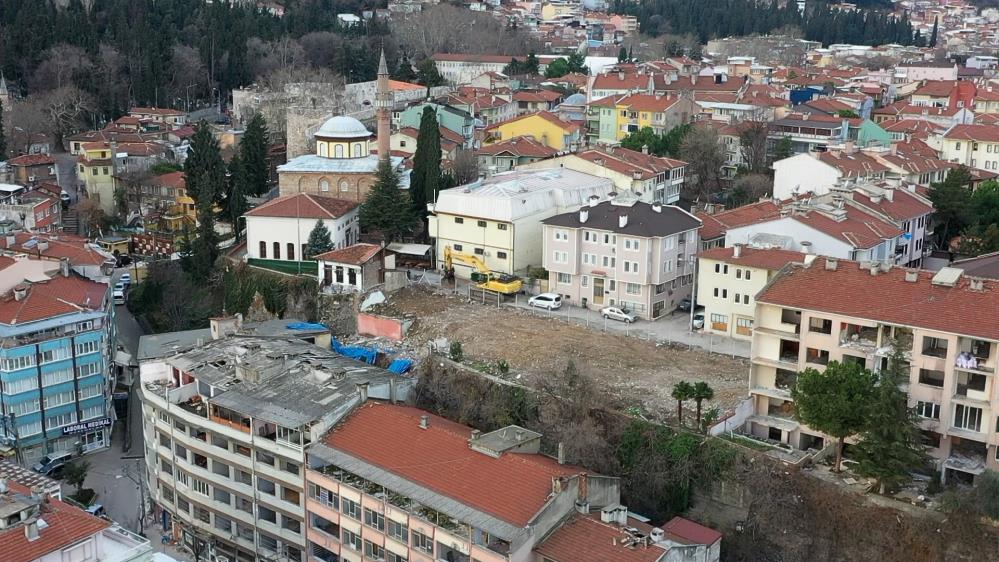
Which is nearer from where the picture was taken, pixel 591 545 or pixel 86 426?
pixel 591 545

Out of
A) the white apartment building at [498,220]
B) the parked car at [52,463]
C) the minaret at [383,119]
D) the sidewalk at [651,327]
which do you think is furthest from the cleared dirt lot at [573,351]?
the parked car at [52,463]

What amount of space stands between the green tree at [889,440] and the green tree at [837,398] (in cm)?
28

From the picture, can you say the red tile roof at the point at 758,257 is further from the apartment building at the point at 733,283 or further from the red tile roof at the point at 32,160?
the red tile roof at the point at 32,160

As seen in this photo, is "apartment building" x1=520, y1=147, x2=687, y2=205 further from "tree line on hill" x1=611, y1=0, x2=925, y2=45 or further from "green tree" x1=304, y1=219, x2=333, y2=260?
"tree line on hill" x1=611, y1=0, x2=925, y2=45

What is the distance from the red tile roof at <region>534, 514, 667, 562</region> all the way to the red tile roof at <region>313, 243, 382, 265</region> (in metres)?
17.5

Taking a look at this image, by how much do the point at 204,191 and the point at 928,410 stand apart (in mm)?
29892

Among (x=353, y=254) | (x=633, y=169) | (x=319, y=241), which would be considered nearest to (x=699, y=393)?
(x=353, y=254)

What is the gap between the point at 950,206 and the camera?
41.5 m

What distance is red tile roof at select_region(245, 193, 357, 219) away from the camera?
41.8 meters

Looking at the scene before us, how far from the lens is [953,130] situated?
173 ft

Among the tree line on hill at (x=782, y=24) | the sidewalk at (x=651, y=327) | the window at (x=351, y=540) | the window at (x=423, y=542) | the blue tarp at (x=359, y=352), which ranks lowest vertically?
the window at (x=351, y=540)

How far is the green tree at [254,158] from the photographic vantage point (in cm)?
4953

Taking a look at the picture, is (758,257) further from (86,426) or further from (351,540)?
(86,426)

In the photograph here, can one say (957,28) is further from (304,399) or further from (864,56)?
(304,399)
